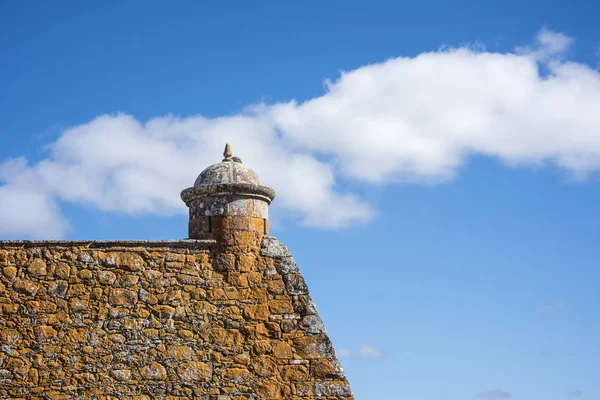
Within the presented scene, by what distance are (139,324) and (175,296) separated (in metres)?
0.55

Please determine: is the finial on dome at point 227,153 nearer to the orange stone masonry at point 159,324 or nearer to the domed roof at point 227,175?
the domed roof at point 227,175

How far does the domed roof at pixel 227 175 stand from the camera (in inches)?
396

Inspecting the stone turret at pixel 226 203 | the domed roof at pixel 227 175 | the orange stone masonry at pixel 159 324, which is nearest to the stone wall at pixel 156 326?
the orange stone masonry at pixel 159 324

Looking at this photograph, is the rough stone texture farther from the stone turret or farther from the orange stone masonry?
the orange stone masonry

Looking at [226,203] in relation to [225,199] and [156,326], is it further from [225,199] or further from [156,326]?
[156,326]

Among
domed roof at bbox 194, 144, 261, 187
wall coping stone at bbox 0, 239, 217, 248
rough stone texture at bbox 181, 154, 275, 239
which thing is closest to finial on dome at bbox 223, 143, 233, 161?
domed roof at bbox 194, 144, 261, 187

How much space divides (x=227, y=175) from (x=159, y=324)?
2.14m

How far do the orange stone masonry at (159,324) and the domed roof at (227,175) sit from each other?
2.35 ft

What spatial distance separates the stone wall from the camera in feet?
30.1

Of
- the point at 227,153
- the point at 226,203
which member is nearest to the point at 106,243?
the point at 226,203

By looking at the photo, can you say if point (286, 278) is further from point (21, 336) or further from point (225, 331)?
point (21, 336)

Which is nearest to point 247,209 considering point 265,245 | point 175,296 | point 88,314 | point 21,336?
point 265,245

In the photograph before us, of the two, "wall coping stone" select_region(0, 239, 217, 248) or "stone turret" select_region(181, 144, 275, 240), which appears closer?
"wall coping stone" select_region(0, 239, 217, 248)

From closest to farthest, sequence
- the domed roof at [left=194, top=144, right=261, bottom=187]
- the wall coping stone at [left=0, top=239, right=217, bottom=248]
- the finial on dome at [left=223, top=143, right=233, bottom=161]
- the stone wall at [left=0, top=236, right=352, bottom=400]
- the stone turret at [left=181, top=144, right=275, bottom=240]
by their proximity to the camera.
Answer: the stone wall at [left=0, top=236, right=352, bottom=400]
the wall coping stone at [left=0, top=239, right=217, bottom=248]
the stone turret at [left=181, top=144, right=275, bottom=240]
the domed roof at [left=194, top=144, right=261, bottom=187]
the finial on dome at [left=223, top=143, right=233, bottom=161]
